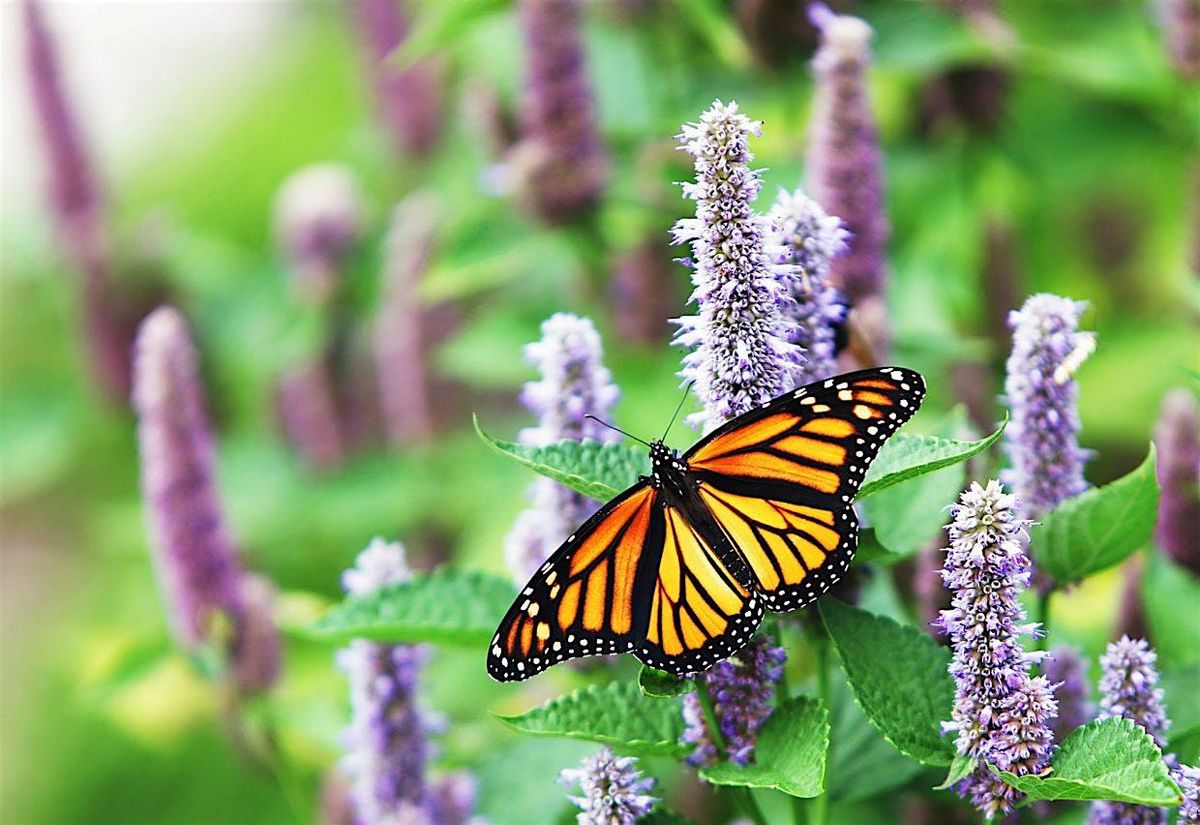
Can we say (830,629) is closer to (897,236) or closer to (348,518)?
(897,236)

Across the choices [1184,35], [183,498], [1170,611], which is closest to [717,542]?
[1170,611]

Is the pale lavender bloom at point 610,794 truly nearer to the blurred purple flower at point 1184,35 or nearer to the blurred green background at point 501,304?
the blurred green background at point 501,304

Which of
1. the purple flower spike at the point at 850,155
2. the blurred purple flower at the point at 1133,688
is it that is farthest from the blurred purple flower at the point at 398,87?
the blurred purple flower at the point at 1133,688

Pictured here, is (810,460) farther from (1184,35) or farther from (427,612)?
(1184,35)

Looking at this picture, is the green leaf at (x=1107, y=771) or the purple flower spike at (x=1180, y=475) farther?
the purple flower spike at (x=1180, y=475)

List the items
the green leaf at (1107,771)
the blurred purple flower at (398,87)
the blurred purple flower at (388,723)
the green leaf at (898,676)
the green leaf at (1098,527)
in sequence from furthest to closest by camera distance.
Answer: the blurred purple flower at (398,87), the blurred purple flower at (388,723), the green leaf at (1098,527), the green leaf at (898,676), the green leaf at (1107,771)

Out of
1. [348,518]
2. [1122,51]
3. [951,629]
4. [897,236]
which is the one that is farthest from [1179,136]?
[951,629]
